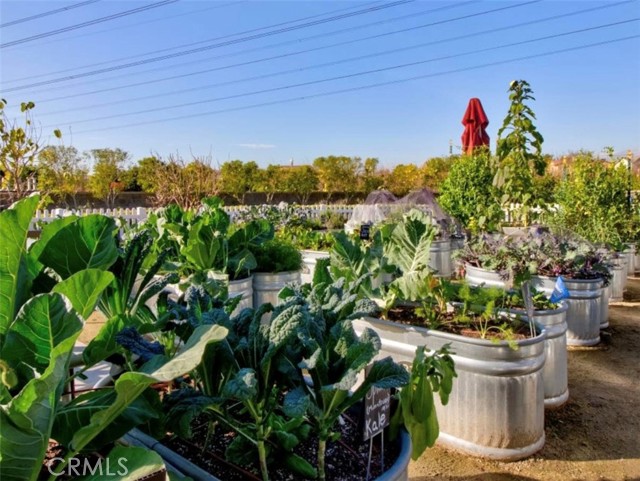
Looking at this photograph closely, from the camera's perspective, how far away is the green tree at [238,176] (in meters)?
26.7

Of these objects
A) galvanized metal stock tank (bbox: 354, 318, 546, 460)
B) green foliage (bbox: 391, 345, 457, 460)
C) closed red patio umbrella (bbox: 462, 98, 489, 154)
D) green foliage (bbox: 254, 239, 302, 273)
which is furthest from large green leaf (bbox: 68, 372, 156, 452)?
closed red patio umbrella (bbox: 462, 98, 489, 154)

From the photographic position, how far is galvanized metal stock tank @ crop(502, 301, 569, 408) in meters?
3.46

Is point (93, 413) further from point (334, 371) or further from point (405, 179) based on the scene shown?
point (405, 179)

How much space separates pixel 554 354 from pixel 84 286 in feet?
10.9

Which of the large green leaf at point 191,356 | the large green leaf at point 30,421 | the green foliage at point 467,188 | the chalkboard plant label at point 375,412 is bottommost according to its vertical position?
the chalkboard plant label at point 375,412

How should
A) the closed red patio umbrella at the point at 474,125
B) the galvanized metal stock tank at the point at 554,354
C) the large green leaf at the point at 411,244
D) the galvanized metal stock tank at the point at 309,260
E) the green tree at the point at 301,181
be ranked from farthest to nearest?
the green tree at the point at 301,181 → the closed red patio umbrella at the point at 474,125 → the galvanized metal stock tank at the point at 309,260 → the galvanized metal stock tank at the point at 554,354 → the large green leaf at the point at 411,244

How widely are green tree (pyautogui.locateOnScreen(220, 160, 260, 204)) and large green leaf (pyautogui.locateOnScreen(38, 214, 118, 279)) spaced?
25403 millimetres

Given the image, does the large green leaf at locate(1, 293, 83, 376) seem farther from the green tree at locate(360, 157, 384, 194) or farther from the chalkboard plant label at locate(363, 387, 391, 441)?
the green tree at locate(360, 157, 384, 194)

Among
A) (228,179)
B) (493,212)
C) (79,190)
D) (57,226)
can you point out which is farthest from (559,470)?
(79,190)

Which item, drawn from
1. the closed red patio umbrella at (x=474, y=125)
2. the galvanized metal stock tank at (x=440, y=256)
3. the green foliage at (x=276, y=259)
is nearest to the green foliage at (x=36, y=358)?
the green foliage at (x=276, y=259)

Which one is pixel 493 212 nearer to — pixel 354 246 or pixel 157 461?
pixel 354 246

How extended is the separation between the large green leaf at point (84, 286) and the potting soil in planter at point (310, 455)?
0.62m

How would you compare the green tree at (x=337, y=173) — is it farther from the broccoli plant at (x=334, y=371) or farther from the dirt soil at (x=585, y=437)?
the broccoli plant at (x=334, y=371)

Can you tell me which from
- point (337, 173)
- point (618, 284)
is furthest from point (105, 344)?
point (337, 173)
